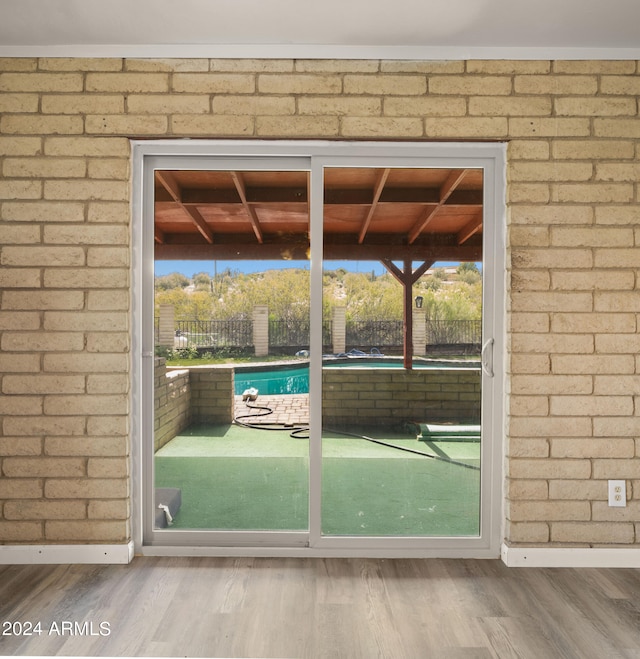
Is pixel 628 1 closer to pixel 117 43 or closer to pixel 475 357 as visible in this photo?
pixel 475 357

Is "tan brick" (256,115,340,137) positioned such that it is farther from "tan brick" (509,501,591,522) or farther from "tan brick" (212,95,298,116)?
"tan brick" (509,501,591,522)

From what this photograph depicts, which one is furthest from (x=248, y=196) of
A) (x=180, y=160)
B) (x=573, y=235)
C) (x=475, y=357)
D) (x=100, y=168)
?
(x=573, y=235)

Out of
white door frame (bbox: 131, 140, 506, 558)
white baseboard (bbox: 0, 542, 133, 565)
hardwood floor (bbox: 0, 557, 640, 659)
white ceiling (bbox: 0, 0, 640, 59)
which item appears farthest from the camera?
white door frame (bbox: 131, 140, 506, 558)

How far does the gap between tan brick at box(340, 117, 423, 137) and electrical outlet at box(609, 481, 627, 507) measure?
81.9 inches

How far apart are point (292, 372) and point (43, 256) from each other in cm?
143

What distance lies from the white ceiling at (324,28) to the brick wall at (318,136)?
0.24 ft

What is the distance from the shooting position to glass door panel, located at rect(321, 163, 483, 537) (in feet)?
9.41

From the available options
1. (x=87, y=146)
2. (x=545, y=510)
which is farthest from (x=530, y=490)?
(x=87, y=146)

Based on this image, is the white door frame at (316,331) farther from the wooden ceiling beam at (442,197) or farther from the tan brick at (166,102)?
the tan brick at (166,102)

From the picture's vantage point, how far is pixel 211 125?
9.10 feet

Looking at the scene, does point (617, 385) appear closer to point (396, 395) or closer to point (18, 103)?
point (396, 395)

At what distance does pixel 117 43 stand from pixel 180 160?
0.64 m

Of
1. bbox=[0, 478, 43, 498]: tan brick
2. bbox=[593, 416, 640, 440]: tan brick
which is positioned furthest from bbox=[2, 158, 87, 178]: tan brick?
bbox=[593, 416, 640, 440]: tan brick

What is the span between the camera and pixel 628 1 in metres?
2.33
